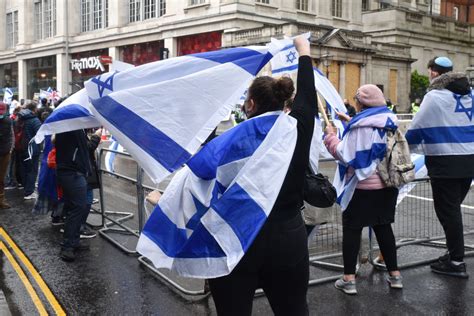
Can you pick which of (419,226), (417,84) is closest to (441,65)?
(419,226)

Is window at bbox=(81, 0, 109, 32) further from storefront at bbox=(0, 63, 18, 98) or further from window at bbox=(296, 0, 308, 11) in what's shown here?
window at bbox=(296, 0, 308, 11)

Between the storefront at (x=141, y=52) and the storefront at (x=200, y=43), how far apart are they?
8.39 feet

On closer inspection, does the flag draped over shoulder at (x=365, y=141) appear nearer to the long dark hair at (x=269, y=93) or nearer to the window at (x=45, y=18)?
the long dark hair at (x=269, y=93)

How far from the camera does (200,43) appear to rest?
1634 inches

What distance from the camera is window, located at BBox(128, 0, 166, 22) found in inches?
1837

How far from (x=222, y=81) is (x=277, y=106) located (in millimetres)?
685

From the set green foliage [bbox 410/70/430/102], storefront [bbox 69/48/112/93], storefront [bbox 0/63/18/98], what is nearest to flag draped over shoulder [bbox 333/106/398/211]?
green foliage [bbox 410/70/430/102]

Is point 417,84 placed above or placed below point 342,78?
above

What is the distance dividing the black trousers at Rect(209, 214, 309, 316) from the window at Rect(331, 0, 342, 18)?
47.7 metres

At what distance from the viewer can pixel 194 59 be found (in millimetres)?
3971

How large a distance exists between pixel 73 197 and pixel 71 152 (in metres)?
0.56

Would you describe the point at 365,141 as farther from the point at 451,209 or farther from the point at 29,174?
the point at 29,174

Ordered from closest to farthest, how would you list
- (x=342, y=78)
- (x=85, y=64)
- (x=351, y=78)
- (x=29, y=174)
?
1. (x=29, y=174)
2. (x=342, y=78)
3. (x=351, y=78)
4. (x=85, y=64)

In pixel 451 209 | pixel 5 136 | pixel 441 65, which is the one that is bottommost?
pixel 451 209
